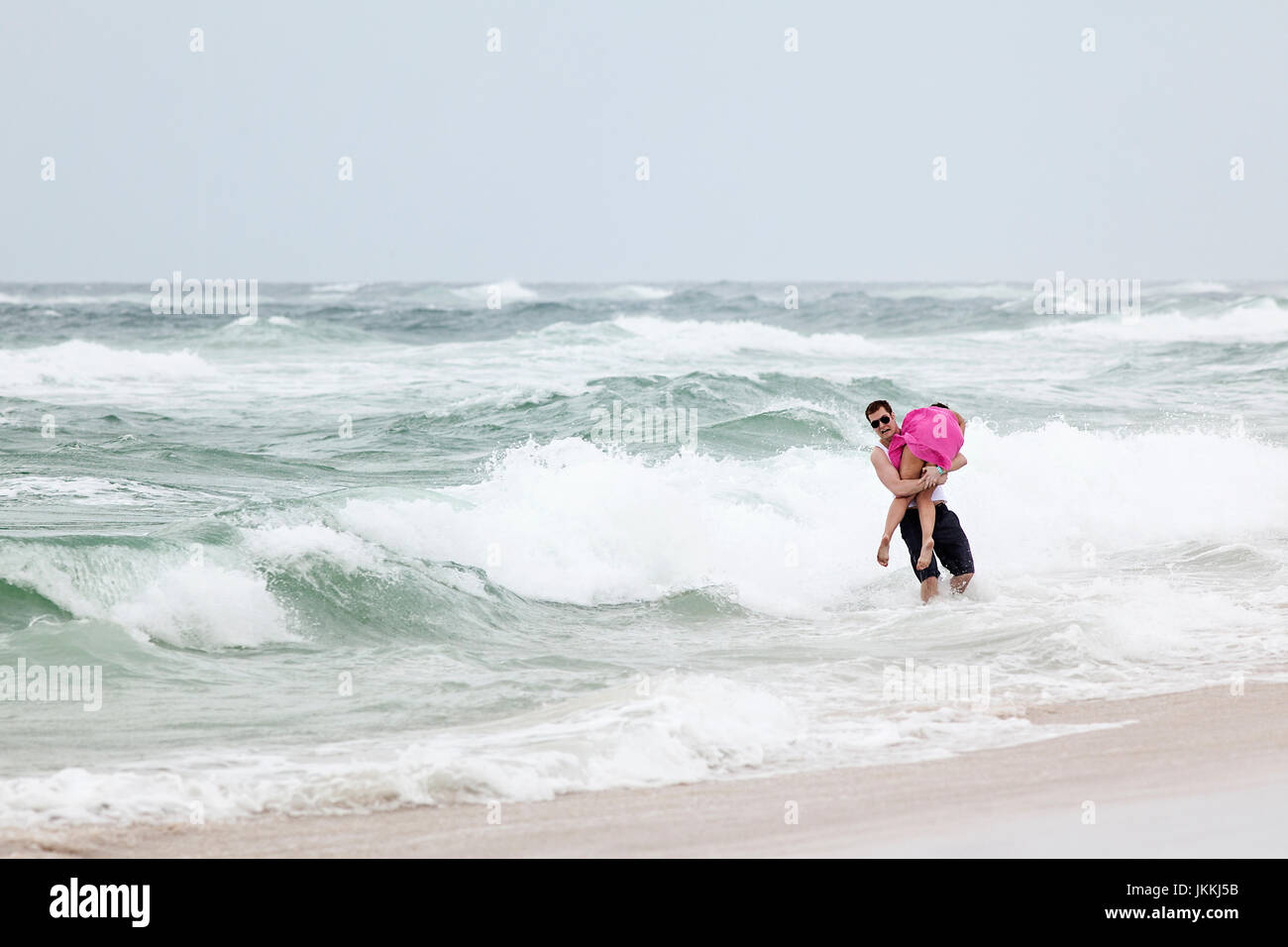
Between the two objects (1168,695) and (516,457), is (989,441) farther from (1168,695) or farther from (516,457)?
(1168,695)

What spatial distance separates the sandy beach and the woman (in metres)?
2.97

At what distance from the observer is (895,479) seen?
27.1ft

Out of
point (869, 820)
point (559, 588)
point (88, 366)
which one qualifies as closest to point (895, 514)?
point (559, 588)

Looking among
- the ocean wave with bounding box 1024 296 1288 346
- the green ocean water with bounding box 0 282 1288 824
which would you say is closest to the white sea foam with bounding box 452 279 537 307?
the ocean wave with bounding box 1024 296 1288 346

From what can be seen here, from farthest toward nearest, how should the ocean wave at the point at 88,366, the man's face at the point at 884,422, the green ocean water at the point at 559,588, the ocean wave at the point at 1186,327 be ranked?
the ocean wave at the point at 1186,327 < the ocean wave at the point at 88,366 < the man's face at the point at 884,422 < the green ocean water at the point at 559,588

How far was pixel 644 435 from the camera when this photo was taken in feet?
52.1

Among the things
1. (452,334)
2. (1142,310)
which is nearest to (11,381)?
(452,334)

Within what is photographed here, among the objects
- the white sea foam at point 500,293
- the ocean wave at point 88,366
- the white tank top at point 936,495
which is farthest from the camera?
the white sea foam at point 500,293

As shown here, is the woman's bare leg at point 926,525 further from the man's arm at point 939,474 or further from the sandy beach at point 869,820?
the sandy beach at point 869,820

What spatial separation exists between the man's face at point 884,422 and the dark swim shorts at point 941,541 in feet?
1.65

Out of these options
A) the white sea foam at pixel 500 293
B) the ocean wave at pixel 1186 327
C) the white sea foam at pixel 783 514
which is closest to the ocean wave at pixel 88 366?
the white sea foam at pixel 783 514

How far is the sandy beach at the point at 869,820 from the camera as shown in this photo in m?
4.32

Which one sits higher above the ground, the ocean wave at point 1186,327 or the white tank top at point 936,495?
the ocean wave at point 1186,327
